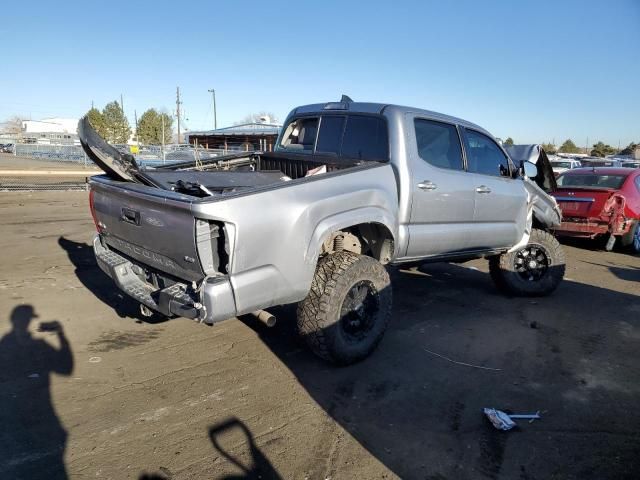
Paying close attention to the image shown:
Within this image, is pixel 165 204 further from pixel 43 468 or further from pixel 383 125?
pixel 383 125

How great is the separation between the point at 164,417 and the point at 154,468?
0.54m

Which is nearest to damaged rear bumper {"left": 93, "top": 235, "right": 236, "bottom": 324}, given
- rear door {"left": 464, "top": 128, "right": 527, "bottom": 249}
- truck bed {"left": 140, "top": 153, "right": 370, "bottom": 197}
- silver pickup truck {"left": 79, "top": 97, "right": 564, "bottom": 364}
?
silver pickup truck {"left": 79, "top": 97, "right": 564, "bottom": 364}

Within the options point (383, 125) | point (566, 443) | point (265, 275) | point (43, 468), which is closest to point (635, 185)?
point (383, 125)

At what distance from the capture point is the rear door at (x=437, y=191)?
14.6 ft

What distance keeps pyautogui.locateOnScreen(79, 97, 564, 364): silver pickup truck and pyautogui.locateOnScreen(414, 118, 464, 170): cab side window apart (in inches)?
0.6

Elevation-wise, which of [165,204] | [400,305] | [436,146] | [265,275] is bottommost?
[400,305]

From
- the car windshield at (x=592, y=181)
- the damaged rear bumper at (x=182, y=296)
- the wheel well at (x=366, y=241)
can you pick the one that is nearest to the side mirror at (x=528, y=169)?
the wheel well at (x=366, y=241)

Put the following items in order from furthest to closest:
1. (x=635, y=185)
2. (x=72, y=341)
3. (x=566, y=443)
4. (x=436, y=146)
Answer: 1. (x=635, y=185)
2. (x=436, y=146)
3. (x=72, y=341)
4. (x=566, y=443)

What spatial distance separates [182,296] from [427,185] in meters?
2.48

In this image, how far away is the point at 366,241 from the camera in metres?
4.48

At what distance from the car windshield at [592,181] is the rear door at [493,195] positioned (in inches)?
211

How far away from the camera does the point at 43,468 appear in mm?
2609

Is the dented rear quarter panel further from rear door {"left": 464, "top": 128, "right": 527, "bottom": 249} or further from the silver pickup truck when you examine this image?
rear door {"left": 464, "top": 128, "right": 527, "bottom": 249}

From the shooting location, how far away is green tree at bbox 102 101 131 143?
62.9 meters
